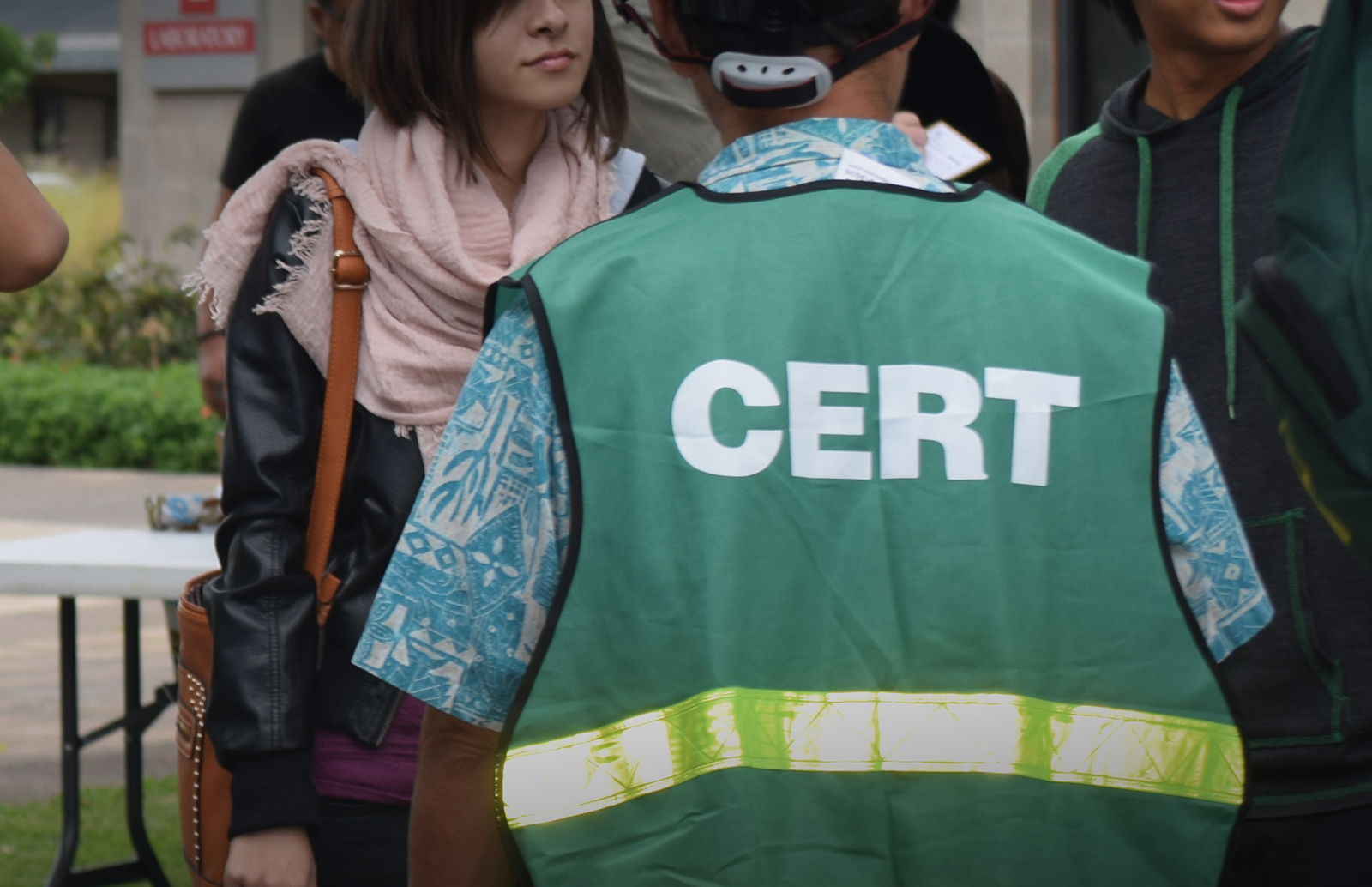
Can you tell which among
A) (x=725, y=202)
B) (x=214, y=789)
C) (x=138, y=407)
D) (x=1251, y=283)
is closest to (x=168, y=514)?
(x=214, y=789)

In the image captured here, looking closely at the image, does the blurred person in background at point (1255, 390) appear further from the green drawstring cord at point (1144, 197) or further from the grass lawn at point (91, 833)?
the grass lawn at point (91, 833)

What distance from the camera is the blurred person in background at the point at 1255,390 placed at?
6.43 ft

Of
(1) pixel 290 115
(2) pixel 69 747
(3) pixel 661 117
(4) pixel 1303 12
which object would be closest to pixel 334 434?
(3) pixel 661 117

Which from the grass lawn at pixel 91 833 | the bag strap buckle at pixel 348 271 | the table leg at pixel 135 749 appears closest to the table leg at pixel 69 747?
the table leg at pixel 135 749

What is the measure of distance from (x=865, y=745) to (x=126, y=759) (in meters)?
3.62

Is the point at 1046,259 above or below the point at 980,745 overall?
above

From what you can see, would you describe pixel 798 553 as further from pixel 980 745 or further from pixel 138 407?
pixel 138 407

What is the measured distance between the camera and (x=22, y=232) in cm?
200

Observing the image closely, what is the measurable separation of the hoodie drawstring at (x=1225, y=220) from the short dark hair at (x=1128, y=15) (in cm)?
39

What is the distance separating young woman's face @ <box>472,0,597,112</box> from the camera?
223 centimetres

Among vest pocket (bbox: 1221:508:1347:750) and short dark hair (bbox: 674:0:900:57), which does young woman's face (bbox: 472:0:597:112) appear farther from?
vest pocket (bbox: 1221:508:1347:750)

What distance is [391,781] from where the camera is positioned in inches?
81.9

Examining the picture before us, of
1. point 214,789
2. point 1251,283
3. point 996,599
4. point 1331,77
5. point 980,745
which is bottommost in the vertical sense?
point 214,789

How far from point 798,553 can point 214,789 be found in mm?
1131
